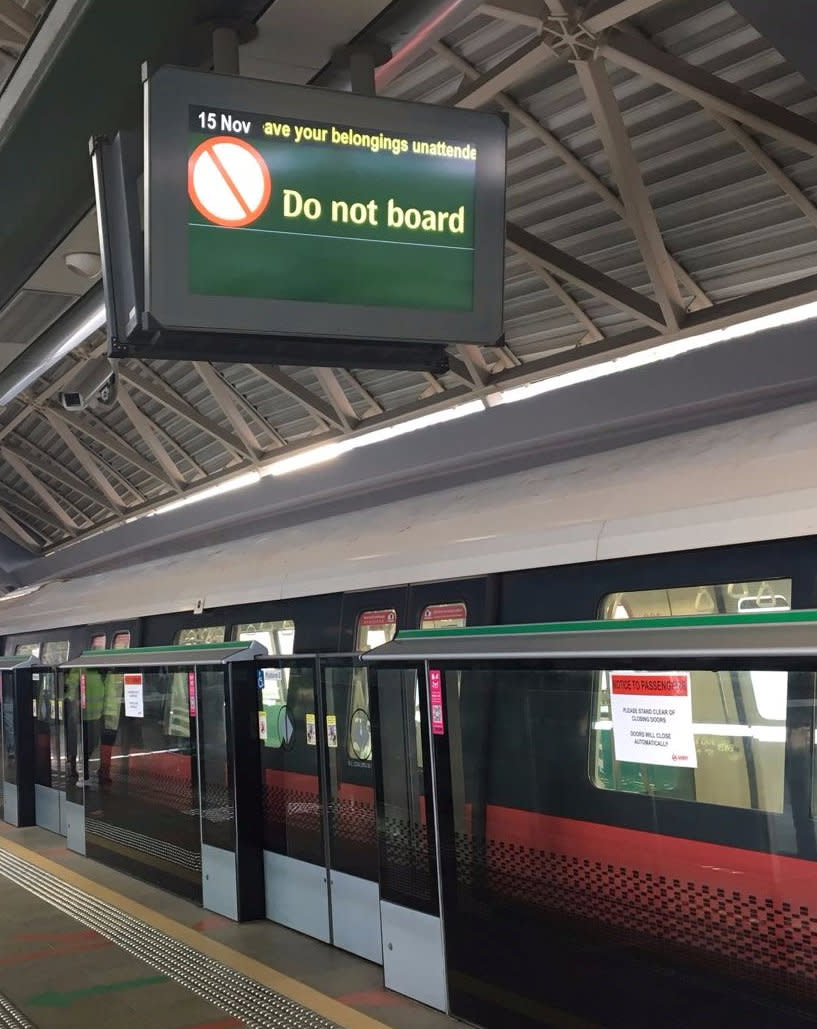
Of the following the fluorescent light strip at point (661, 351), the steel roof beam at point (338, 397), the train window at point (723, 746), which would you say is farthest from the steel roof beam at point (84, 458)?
the train window at point (723, 746)

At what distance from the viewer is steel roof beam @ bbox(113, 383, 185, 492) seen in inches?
819

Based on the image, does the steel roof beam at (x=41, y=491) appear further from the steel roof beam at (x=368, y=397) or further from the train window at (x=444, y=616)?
the train window at (x=444, y=616)

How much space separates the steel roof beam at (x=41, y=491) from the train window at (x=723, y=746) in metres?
24.0

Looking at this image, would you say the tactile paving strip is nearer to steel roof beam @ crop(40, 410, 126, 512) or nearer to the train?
the train

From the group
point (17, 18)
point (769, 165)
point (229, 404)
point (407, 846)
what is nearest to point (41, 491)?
point (229, 404)

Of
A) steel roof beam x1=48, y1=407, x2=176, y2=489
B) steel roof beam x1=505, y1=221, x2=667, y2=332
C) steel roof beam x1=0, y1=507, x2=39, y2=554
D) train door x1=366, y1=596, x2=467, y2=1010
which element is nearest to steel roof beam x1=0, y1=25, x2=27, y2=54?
train door x1=366, y1=596, x2=467, y2=1010

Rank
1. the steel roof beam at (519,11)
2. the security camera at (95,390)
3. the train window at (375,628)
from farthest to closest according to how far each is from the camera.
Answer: the security camera at (95,390) → the steel roof beam at (519,11) → the train window at (375,628)

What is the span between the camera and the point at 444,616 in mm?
6629

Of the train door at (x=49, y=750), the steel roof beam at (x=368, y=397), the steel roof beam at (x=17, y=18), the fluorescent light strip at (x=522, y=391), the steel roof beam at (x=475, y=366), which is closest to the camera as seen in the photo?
the steel roof beam at (x=17, y=18)

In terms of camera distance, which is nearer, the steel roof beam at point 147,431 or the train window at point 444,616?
the train window at point 444,616

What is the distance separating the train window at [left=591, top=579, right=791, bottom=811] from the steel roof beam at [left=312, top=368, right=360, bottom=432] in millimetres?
12018

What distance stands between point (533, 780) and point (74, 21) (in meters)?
3.39

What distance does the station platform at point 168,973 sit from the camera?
5.51 meters

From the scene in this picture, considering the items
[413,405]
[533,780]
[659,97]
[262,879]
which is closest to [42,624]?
[413,405]
